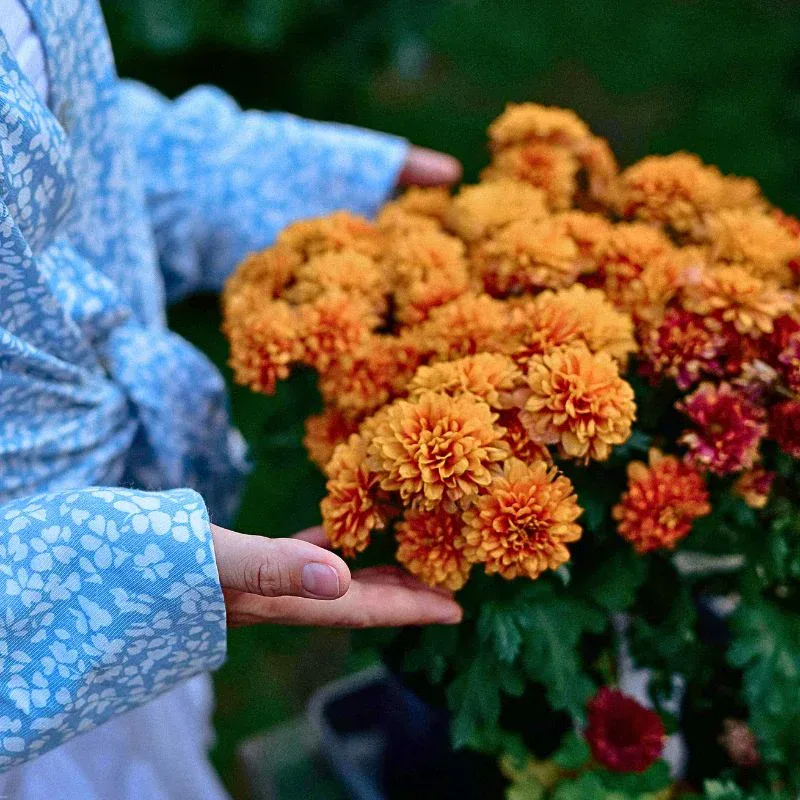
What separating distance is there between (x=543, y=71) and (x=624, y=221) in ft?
10.1

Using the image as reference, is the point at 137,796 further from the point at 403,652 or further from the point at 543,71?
the point at 543,71

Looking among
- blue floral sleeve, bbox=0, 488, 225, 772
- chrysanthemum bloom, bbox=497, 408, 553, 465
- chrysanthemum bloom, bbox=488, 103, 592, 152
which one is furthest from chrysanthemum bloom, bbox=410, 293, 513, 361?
chrysanthemum bloom, bbox=488, 103, 592, 152

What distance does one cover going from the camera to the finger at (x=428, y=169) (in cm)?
153

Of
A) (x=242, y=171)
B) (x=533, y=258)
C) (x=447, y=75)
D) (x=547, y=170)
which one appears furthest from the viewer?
(x=447, y=75)

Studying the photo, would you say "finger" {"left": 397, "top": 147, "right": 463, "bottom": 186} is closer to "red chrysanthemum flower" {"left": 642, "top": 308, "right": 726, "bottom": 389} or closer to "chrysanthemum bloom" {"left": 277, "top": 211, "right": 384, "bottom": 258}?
"chrysanthemum bloom" {"left": 277, "top": 211, "right": 384, "bottom": 258}

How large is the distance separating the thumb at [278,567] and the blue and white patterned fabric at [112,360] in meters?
0.02

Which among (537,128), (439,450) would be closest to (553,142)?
(537,128)

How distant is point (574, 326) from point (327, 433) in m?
0.33

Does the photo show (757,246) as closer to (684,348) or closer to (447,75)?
(684,348)

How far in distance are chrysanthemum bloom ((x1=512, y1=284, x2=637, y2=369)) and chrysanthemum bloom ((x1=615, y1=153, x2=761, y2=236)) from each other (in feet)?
0.91

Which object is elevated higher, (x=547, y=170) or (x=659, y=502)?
(x=547, y=170)

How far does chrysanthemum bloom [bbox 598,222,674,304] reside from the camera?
3.32ft

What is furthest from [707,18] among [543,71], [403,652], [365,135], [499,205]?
[403,652]

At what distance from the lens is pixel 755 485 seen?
948 millimetres
